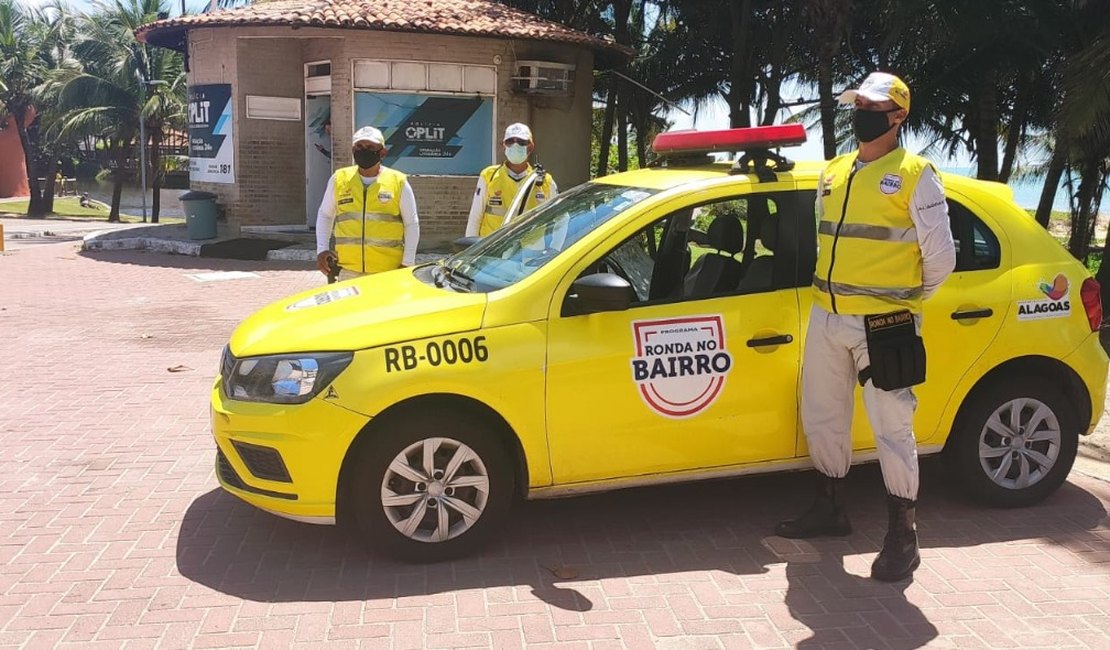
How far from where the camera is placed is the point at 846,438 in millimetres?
4359

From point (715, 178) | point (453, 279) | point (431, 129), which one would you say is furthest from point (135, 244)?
point (715, 178)

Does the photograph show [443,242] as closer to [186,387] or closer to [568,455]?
[186,387]

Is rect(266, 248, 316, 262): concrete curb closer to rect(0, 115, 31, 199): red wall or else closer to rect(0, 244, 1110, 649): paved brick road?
rect(0, 244, 1110, 649): paved brick road

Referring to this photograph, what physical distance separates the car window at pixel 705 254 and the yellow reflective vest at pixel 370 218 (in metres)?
2.14

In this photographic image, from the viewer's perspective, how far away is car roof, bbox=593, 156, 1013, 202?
4.59 m

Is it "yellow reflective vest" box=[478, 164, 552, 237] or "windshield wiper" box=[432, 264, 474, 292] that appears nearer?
"windshield wiper" box=[432, 264, 474, 292]

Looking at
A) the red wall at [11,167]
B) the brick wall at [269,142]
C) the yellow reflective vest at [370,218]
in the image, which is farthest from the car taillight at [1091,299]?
the red wall at [11,167]

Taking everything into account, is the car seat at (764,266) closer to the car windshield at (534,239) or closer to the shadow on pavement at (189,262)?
the car windshield at (534,239)

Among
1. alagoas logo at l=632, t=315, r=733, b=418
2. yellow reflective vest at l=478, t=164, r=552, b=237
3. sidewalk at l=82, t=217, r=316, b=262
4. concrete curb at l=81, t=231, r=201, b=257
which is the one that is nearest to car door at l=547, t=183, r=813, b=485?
alagoas logo at l=632, t=315, r=733, b=418

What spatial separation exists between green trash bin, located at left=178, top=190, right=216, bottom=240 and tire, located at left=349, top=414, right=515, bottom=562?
1403 centimetres

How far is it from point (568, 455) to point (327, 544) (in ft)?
3.83

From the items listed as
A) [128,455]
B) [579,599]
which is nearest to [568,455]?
[579,599]

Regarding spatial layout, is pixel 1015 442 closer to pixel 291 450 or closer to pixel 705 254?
pixel 705 254

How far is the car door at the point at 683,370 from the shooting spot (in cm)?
415
